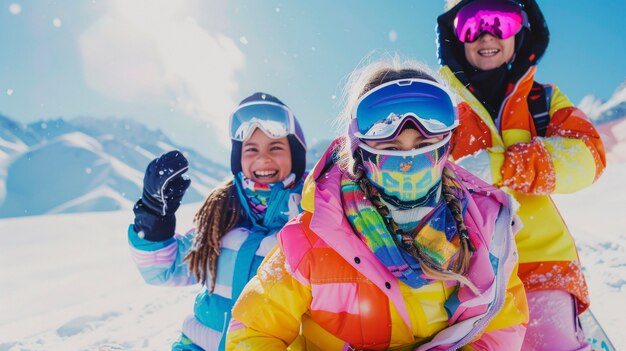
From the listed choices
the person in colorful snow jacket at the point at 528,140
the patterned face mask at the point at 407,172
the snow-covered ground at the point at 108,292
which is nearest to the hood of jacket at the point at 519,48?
the person in colorful snow jacket at the point at 528,140

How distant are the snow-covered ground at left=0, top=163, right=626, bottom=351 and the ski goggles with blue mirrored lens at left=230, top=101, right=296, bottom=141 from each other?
1.73 meters

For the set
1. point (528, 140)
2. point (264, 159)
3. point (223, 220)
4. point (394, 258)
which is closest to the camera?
point (394, 258)

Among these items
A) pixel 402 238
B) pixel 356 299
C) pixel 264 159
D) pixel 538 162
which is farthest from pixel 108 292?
pixel 538 162

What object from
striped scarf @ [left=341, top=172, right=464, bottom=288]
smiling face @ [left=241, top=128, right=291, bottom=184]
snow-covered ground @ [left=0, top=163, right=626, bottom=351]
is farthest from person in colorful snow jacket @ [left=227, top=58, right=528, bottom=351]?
snow-covered ground @ [left=0, top=163, right=626, bottom=351]

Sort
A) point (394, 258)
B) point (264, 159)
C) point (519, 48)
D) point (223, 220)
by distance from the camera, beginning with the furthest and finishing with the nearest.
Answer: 1. point (264, 159)
2. point (223, 220)
3. point (519, 48)
4. point (394, 258)

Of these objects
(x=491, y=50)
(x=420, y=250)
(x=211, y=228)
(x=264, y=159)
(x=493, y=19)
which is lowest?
(x=211, y=228)

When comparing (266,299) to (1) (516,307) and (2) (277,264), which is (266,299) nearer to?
(2) (277,264)

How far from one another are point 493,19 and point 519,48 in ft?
0.97

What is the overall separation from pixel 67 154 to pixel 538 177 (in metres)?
88.5

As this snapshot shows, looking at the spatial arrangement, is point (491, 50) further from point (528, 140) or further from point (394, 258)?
point (394, 258)

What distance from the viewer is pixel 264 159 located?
3004 millimetres

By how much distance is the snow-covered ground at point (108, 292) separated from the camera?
4.59 metres

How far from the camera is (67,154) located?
77688mm

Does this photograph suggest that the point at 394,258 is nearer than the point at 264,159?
Yes
